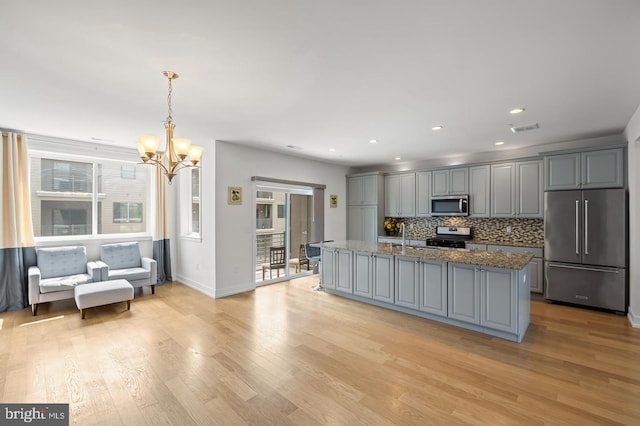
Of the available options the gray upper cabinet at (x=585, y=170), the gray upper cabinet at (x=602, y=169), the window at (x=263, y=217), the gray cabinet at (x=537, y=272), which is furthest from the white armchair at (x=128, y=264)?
the gray upper cabinet at (x=602, y=169)

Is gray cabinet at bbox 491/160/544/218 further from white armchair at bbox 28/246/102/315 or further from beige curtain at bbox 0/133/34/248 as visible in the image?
beige curtain at bbox 0/133/34/248

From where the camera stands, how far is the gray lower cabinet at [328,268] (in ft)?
17.1

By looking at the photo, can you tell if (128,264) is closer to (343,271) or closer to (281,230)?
(281,230)

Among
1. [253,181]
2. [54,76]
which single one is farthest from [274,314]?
[54,76]

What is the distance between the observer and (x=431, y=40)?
2.09 meters

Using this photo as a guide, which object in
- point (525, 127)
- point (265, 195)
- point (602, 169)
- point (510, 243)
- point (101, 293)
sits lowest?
point (101, 293)

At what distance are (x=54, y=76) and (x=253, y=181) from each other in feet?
10.4

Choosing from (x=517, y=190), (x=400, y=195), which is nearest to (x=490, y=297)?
(x=517, y=190)

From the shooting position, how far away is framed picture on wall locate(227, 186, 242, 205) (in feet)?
17.1

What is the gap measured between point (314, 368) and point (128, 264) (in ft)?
14.5

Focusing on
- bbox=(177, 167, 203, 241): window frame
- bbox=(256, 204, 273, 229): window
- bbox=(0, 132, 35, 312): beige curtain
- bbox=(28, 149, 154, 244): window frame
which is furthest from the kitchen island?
bbox=(0, 132, 35, 312): beige curtain

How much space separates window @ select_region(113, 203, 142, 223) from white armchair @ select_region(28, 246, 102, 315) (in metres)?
0.93

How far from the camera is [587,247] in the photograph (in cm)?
443

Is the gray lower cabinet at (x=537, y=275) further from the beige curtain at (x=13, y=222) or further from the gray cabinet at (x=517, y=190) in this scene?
the beige curtain at (x=13, y=222)
